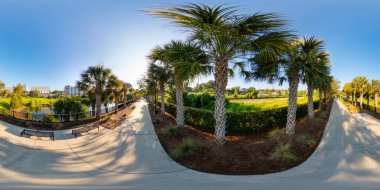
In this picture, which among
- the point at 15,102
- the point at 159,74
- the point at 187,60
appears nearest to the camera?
the point at 187,60

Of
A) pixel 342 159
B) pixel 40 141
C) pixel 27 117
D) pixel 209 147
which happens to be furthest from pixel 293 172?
pixel 27 117

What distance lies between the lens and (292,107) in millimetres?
9695

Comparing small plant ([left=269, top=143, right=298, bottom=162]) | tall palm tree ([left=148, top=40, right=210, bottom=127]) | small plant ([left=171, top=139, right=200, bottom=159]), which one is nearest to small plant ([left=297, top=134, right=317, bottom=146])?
small plant ([left=269, top=143, right=298, bottom=162])

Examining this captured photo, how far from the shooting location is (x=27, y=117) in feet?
45.6

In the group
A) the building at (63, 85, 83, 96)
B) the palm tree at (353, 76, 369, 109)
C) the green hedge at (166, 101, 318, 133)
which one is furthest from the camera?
the palm tree at (353, 76, 369, 109)

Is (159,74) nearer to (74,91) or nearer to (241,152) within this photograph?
(241,152)

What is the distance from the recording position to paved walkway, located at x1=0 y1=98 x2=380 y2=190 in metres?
5.24

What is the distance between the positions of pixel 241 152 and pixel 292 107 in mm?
3883

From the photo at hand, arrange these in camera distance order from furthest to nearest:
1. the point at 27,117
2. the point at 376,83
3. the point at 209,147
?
the point at 376,83, the point at 27,117, the point at 209,147

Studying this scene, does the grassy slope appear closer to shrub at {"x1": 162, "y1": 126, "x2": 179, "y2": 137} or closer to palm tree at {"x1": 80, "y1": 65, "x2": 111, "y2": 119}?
shrub at {"x1": 162, "y1": 126, "x2": 179, "y2": 137}

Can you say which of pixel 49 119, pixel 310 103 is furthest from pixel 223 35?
pixel 49 119

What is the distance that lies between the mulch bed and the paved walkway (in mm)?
346

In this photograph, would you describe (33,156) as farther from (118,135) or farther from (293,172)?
(293,172)

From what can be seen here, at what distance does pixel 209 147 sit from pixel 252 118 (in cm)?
348
